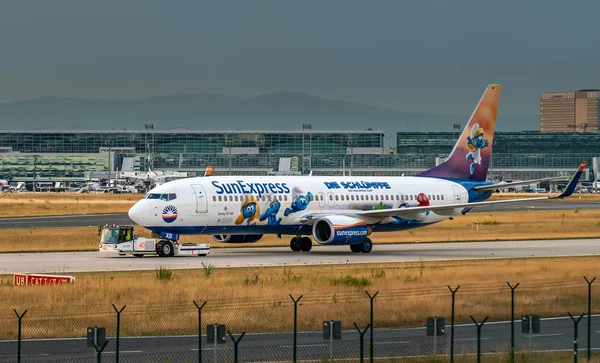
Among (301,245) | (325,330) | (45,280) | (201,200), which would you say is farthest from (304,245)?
(325,330)

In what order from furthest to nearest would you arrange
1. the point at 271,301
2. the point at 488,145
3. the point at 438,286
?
the point at 488,145, the point at 438,286, the point at 271,301

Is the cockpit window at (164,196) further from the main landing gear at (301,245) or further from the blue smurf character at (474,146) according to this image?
the blue smurf character at (474,146)

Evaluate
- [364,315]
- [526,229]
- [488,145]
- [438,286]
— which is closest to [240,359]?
[364,315]

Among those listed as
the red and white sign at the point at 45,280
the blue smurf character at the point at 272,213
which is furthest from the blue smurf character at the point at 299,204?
the red and white sign at the point at 45,280

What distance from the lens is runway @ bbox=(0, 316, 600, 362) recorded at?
87.9ft

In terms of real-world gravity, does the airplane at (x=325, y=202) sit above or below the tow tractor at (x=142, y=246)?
above

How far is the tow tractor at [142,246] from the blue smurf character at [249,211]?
2486 millimetres

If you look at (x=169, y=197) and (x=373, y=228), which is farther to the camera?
(x=373, y=228)

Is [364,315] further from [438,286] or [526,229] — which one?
[526,229]

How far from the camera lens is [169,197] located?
189 feet

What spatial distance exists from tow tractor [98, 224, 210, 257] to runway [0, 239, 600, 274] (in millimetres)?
502

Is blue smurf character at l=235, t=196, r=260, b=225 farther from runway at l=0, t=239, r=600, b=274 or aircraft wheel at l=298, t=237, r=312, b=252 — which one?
aircraft wheel at l=298, t=237, r=312, b=252

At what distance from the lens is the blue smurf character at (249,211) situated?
59.9m

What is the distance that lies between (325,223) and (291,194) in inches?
104
